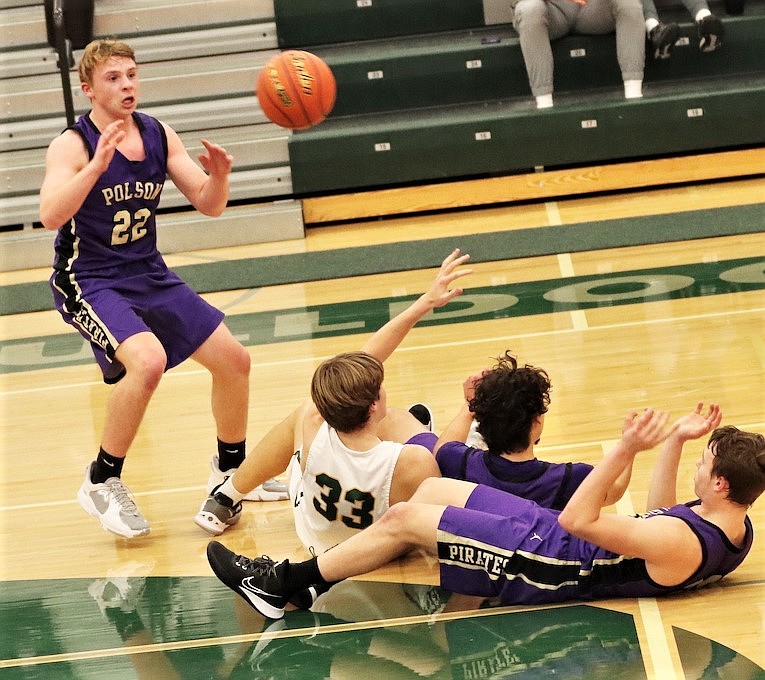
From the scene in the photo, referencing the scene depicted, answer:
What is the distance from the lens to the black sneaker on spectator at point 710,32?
8.03 metres

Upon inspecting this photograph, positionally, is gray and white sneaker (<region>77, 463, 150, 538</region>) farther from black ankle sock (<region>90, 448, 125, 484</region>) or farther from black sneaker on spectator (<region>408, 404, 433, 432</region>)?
black sneaker on spectator (<region>408, 404, 433, 432</region>)

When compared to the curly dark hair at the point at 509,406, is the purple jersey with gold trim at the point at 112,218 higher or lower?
higher

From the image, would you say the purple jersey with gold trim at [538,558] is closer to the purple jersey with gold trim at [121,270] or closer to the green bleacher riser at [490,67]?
the purple jersey with gold trim at [121,270]

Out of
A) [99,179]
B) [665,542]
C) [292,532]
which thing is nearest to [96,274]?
[99,179]

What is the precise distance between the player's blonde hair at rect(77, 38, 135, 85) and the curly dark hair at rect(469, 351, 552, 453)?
1.55m

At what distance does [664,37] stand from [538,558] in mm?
5813

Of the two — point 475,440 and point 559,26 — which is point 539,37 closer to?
point 559,26

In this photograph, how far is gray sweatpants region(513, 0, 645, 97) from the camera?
8.04 metres

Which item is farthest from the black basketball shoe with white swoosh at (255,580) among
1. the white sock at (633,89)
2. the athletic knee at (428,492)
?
the white sock at (633,89)

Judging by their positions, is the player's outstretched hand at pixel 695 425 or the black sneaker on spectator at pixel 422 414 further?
the black sneaker on spectator at pixel 422 414

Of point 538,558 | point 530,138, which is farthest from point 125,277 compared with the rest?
point 530,138

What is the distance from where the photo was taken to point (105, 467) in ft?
12.4

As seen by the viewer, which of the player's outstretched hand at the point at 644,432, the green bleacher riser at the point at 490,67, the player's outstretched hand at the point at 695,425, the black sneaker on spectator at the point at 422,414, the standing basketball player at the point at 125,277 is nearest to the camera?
the player's outstretched hand at the point at 644,432

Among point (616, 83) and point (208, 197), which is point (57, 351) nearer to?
point (208, 197)
